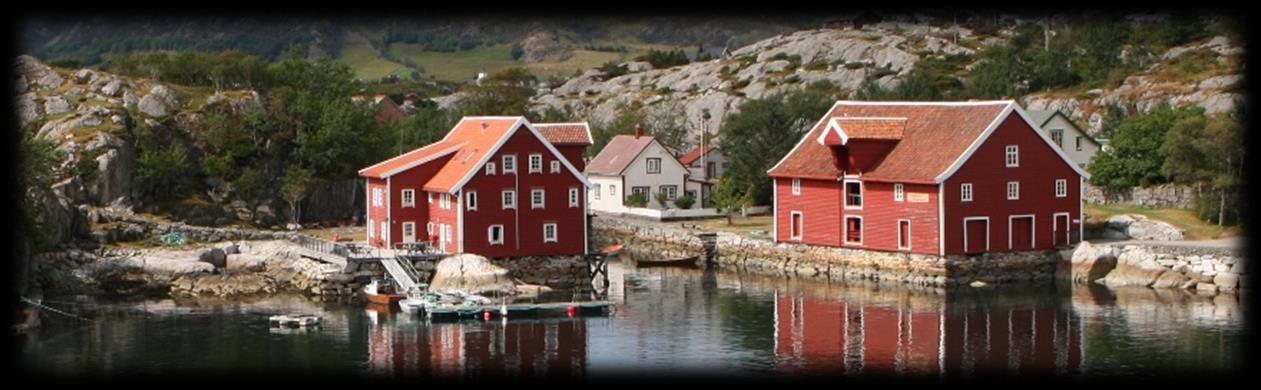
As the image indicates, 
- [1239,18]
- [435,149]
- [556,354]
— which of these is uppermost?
[1239,18]

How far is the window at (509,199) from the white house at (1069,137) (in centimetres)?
2747

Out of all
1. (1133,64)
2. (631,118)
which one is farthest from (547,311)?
(1133,64)

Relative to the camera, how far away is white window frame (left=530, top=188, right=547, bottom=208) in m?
56.8

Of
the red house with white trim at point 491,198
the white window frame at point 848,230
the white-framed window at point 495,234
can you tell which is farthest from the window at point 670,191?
the white-framed window at point 495,234

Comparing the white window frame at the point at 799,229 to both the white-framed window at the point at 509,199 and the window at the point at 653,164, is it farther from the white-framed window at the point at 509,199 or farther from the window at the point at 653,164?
the window at the point at 653,164

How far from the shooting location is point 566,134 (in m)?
61.2

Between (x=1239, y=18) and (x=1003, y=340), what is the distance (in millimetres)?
64068

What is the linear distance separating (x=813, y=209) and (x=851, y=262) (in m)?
2.87

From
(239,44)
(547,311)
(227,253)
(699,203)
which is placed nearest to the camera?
(547,311)

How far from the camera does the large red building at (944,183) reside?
56594mm

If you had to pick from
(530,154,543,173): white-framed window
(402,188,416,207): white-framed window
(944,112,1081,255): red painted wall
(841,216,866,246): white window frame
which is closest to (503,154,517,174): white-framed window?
(530,154,543,173): white-framed window

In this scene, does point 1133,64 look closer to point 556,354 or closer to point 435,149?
point 435,149

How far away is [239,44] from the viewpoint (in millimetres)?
194750

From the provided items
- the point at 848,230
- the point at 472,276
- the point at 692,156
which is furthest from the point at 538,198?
the point at 692,156
